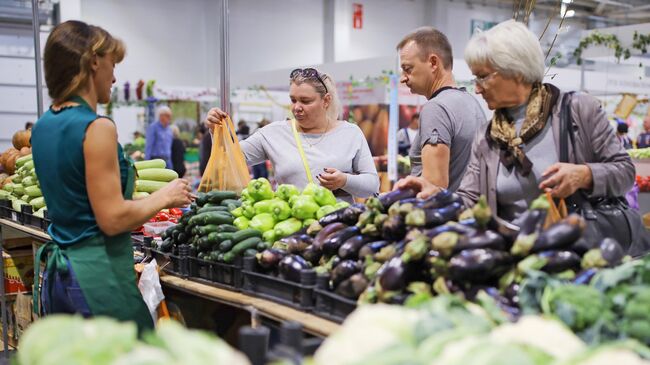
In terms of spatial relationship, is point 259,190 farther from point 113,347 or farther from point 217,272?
point 113,347

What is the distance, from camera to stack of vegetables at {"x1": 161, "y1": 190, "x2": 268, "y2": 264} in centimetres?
255

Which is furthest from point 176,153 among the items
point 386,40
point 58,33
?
point 58,33

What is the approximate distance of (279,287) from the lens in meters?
→ 2.28

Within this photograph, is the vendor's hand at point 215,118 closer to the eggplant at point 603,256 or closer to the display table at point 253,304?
the display table at point 253,304

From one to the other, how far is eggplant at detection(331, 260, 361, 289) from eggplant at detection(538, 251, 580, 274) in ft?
1.91

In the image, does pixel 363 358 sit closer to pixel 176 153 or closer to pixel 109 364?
pixel 109 364

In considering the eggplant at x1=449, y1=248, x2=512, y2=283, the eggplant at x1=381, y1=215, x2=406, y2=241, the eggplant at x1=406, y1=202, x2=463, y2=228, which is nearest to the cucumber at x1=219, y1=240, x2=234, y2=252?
the eggplant at x1=381, y1=215, x2=406, y2=241

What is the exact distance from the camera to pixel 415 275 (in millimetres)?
1878

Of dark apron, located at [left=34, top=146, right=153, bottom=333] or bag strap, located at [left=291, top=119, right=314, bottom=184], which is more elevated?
bag strap, located at [left=291, top=119, right=314, bottom=184]

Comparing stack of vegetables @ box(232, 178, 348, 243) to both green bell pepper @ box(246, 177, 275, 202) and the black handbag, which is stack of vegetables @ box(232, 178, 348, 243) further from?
the black handbag

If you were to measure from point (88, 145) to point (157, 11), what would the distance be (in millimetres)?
14799

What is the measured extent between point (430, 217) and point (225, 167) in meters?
1.62

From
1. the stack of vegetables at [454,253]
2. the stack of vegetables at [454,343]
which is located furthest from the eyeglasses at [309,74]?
the stack of vegetables at [454,343]

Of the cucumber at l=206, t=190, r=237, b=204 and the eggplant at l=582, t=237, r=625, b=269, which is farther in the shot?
the cucumber at l=206, t=190, r=237, b=204
